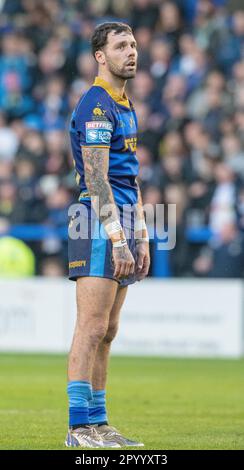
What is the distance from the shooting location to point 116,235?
7.20 meters

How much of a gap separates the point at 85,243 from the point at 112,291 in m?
0.35

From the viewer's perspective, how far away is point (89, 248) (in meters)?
7.34

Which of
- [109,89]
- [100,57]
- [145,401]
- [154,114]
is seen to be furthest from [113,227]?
[154,114]

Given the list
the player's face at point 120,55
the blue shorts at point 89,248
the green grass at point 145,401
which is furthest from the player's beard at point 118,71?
the green grass at point 145,401

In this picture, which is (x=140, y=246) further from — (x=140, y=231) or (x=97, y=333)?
(x=97, y=333)

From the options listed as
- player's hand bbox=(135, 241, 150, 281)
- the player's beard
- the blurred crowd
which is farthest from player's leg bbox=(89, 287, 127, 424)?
the blurred crowd

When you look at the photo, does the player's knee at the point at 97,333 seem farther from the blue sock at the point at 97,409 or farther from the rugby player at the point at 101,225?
the blue sock at the point at 97,409

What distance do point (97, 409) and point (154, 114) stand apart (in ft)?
39.1

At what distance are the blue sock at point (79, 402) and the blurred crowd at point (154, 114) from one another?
9.57 meters

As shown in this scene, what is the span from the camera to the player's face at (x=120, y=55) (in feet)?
24.3

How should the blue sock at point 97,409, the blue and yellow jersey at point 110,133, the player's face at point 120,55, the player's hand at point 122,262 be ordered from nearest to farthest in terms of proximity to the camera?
the player's hand at point 122,262
the blue and yellow jersey at point 110,133
the player's face at point 120,55
the blue sock at point 97,409
